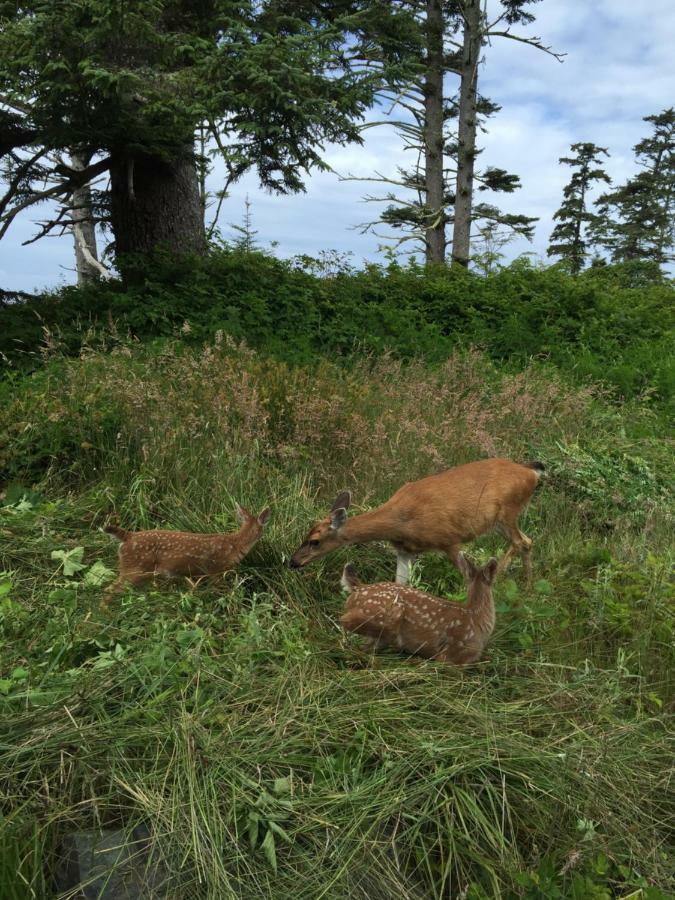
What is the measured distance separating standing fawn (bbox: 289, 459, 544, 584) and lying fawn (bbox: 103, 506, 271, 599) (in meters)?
0.33

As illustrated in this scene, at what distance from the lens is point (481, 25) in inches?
746

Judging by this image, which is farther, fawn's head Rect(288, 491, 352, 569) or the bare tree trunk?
the bare tree trunk

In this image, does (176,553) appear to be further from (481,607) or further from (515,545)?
(515,545)

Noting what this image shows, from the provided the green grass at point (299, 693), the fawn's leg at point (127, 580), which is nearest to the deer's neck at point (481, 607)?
the green grass at point (299, 693)

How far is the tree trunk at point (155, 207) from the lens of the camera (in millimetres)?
11344

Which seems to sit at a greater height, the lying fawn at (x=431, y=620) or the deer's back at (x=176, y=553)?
the deer's back at (x=176, y=553)

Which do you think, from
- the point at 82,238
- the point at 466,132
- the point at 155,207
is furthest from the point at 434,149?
the point at 155,207

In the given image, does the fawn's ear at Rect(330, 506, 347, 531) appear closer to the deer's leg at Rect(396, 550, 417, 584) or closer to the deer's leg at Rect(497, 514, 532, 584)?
the deer's leg at Rect(396, 550, 417, 584)

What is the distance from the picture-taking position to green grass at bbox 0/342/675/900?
8.61 ft

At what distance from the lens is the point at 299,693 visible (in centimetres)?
325

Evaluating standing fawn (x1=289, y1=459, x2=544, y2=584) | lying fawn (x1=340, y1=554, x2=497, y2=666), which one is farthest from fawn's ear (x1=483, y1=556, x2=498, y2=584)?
standing fawn (x1=289, y1=459, x2=544, y2=584)

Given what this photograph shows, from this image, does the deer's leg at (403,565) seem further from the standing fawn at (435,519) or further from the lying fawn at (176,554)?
the lying fawn at (176,554)

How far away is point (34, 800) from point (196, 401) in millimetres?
3666

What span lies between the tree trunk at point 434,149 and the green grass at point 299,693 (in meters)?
15.1
